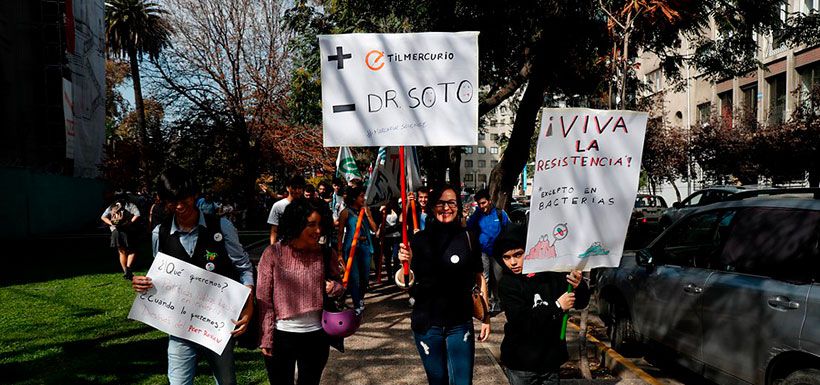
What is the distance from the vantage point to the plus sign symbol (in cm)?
504

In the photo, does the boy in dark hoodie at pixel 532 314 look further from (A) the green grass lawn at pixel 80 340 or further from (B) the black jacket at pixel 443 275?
(A) the green grass lawn at pixel 80 340

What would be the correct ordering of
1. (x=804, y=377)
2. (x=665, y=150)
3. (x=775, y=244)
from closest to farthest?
(x=804, y=377)
(x=775, y=244)
(x=665, y=150)

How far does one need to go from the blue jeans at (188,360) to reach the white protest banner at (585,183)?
207 centimetres

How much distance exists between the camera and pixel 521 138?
35.2 ft

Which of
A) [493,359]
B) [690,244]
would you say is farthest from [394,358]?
[690,244]

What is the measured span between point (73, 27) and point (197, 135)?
7.28 metres

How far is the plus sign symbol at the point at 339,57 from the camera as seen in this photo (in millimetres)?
5043

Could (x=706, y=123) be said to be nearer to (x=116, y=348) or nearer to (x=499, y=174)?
(x=499, y=174)

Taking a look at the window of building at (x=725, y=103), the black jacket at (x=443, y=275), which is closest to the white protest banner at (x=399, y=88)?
the black jacket at (x=443, y=275)

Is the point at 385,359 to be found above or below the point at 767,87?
below

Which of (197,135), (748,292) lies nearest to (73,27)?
(197,135)

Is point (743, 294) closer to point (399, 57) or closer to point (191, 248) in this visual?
point (399, 57)

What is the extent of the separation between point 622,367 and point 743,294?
1643mm

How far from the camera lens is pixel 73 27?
27.1 m
